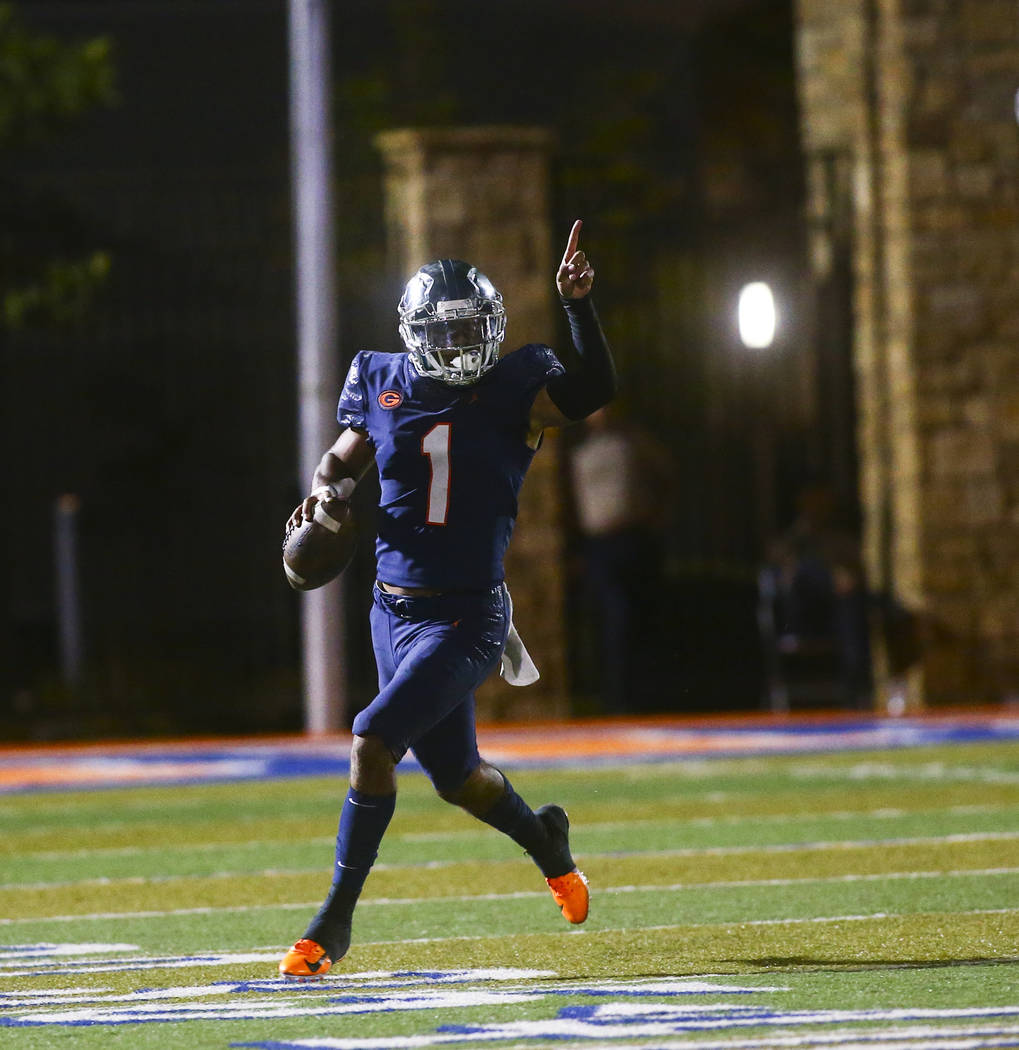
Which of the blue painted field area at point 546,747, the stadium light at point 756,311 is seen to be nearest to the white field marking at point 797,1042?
the blue painted field area at point 546,747

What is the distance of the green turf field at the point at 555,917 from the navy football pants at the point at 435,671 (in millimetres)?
601

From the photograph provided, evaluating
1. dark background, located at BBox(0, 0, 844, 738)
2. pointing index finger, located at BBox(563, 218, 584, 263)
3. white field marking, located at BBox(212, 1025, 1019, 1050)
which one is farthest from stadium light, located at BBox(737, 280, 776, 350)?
white field marking, located at BBox(212, 1025, 1019, 1050)

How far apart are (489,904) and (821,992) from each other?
7.52 ft

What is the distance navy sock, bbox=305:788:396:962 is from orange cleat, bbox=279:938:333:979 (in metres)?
0.02

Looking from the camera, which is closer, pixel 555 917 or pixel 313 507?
pixel 313 507

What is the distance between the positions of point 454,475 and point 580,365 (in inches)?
18.3

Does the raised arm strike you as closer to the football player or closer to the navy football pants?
the football player

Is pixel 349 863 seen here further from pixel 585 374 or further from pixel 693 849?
pixel 693 849

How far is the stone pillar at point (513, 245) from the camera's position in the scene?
1532 centimetres

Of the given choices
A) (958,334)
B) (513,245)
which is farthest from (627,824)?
(958,334)

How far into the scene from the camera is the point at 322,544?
6434 millimetres

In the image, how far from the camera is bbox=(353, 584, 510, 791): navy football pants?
6.18 m

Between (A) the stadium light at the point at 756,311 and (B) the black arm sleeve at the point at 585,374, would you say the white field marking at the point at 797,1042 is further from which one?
(A) the stadium light at the point at 756,311

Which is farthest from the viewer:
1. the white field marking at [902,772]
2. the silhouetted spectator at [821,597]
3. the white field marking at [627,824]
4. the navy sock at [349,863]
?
the silhouetted spectator at [821,597]
